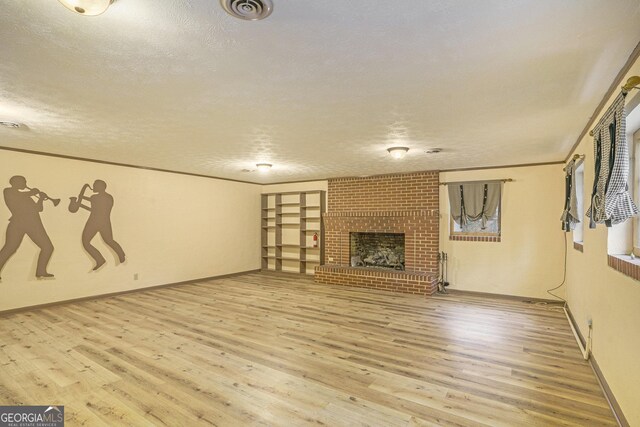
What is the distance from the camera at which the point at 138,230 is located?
232 inches

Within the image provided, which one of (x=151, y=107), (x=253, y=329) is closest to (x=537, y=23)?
(x=151, y=107)

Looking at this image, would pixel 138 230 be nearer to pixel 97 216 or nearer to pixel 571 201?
pixel 97 216

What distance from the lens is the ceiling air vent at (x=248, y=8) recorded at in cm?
140

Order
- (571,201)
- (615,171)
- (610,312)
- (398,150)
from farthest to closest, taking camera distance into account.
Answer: (398,150) < (571,201) < (610,312) < (615,171)

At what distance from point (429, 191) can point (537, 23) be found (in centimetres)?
472

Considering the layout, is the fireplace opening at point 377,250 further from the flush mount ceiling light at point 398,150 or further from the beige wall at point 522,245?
the flush mount ceiling light at point 398,150

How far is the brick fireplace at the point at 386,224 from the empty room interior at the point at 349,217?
1.8 inches

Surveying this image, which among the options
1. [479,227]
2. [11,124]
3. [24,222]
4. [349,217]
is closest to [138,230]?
[24,222]

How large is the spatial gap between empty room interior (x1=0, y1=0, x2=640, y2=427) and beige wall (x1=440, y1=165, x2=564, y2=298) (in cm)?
3

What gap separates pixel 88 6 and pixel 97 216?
4849 mm

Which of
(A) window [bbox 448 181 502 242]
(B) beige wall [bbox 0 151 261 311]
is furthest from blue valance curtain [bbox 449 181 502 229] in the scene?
(B) beige wall [bbox 0 151 261 311]

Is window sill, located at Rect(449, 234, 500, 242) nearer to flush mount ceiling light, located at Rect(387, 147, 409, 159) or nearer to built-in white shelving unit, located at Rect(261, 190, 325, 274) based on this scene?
flush mount ceiling light, located at Rect(387, 147, 409, 159)

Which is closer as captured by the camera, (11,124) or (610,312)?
(610,312)

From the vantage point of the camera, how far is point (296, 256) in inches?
312
